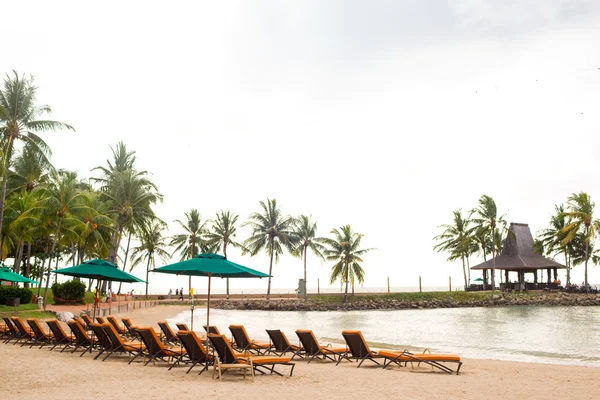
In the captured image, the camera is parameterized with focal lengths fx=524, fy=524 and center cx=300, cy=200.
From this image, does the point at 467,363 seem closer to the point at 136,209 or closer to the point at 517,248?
the point at 136,209

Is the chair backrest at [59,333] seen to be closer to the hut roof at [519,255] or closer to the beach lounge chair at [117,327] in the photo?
the beach lounge chair at [117,327]

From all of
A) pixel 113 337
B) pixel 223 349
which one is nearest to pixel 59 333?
pixel 113 337

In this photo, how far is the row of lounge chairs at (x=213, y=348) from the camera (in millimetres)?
8812

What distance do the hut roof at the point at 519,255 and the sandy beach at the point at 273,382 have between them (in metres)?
43.5

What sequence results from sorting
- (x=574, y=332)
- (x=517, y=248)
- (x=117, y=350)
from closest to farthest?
1. (x=117, y=350)
2. (x=574, y=332)
3. (x=517, y=248)

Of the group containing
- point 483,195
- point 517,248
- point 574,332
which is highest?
point 483,195

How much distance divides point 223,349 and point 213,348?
1.03 m

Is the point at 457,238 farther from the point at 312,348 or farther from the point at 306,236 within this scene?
the point at 312,348

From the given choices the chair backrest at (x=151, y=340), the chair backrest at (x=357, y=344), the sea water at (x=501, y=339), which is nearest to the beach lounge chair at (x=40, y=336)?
the chair backrest at (x=151, y=340)

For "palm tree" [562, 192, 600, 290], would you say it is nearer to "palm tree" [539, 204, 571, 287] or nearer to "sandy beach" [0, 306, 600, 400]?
"palm tree" [539, 204, 571, 287]

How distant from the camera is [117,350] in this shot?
1035 cm

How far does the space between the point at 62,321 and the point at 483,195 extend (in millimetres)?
43906

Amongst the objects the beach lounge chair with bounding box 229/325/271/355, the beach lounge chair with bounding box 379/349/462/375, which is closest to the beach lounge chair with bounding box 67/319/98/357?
the beach lounge chair with bounding box 229/325/271/355

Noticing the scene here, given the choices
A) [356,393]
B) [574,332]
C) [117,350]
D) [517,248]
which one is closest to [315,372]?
[356,393]
